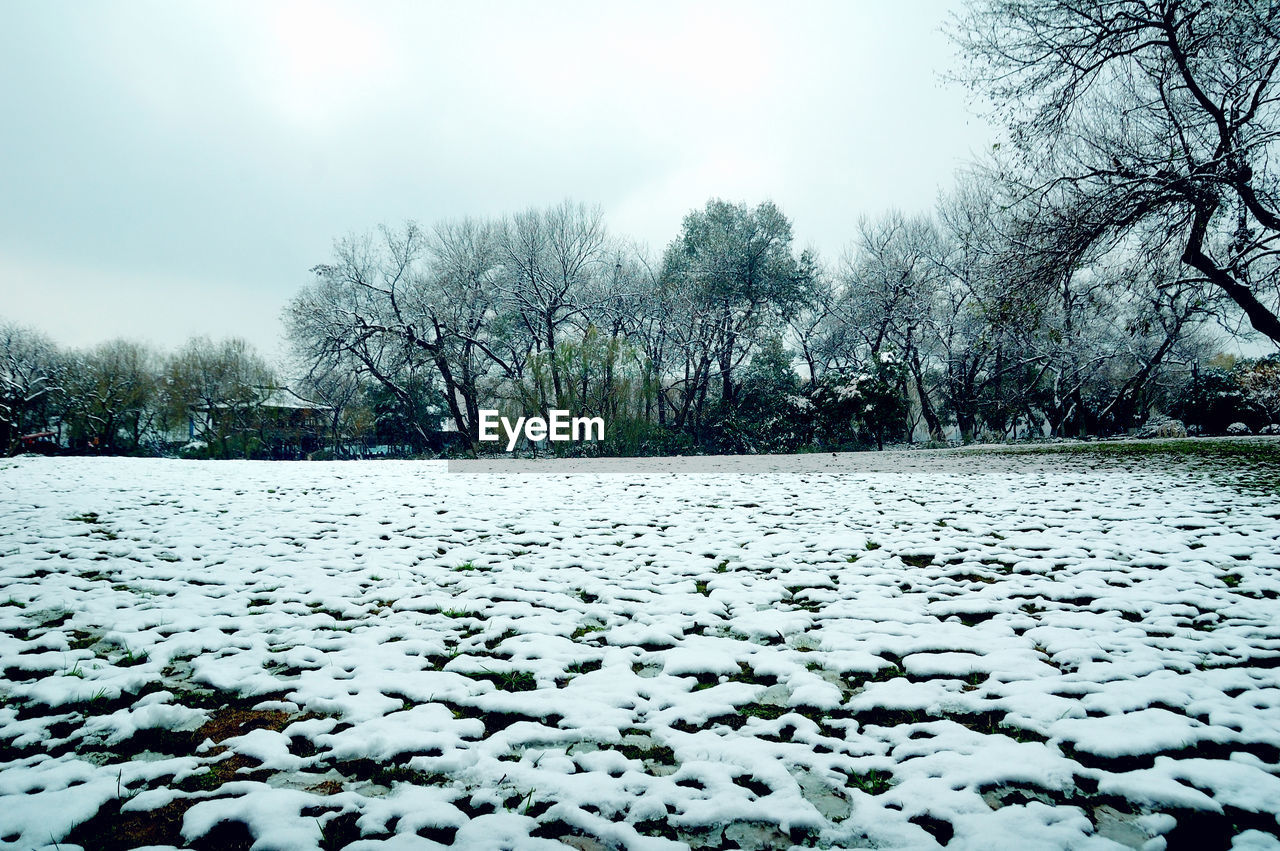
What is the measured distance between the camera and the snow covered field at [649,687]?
1.65 m

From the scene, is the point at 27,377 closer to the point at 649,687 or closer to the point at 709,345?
the point at 709,345

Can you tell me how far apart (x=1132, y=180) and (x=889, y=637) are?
7.76 metres

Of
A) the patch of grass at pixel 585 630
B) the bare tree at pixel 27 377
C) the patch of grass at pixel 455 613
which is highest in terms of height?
the bare tree at pixel 27 377

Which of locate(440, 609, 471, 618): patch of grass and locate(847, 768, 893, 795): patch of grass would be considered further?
locate(440, 609, 471, 618): patch of grass

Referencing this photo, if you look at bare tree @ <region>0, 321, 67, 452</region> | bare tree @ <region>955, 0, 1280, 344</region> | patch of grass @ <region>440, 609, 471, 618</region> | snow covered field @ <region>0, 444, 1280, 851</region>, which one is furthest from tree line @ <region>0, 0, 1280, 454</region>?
patch of grass @ <region>440, 609, 471, 618</region>

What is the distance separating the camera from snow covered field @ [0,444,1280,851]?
5.40ft

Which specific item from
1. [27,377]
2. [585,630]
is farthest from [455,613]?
[27,377]

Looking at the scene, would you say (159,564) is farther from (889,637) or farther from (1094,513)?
(1094,513)

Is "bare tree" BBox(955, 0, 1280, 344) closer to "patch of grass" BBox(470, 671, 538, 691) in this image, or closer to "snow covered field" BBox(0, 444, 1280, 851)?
"snow covered field" BBox(0, 444, 1280, 851)

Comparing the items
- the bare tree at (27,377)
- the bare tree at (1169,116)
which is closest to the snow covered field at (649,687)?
the bare tree at (1169,116)

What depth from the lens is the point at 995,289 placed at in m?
8.91

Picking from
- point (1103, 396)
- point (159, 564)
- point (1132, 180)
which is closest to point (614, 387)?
point (1132, 180)

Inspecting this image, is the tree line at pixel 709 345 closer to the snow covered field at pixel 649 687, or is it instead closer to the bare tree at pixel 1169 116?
the bare tree at pixel 1169 116

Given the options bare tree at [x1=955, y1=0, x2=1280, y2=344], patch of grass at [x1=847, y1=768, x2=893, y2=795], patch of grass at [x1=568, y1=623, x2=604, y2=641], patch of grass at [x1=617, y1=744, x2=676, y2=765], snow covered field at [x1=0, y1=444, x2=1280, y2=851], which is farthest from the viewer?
bare tree at [x1=955, y1=0, x2=1280, y2=344]
